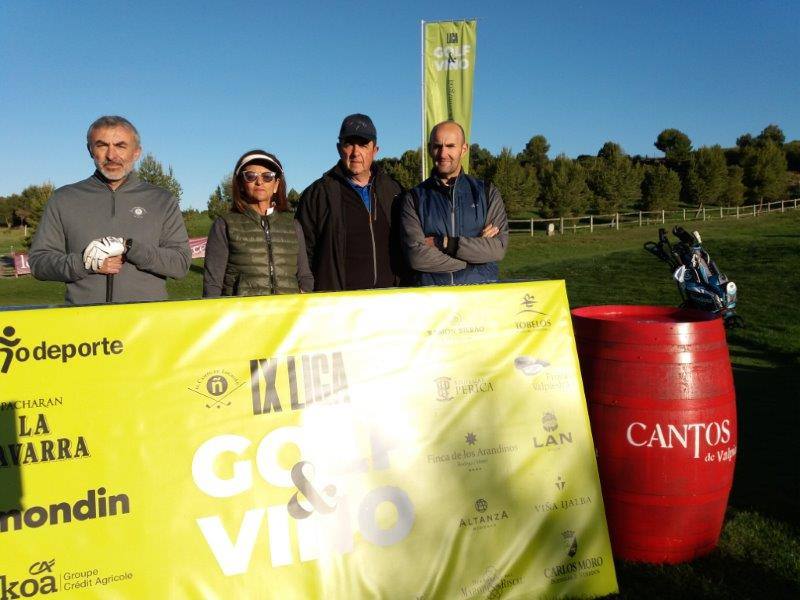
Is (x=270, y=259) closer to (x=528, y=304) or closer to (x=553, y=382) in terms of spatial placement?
(x=528, y=304)

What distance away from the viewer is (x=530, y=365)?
112 inches

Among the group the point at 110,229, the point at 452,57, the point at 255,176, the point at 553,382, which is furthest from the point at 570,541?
the point at 452,57

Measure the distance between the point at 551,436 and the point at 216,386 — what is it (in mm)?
1479

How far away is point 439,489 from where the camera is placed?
8.52ft

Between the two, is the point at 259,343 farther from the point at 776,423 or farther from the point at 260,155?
the point at 776,423

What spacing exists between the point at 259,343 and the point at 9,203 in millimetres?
93036

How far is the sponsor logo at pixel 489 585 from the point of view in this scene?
2566mm

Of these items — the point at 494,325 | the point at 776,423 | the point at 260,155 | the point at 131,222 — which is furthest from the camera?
the point at 776,423

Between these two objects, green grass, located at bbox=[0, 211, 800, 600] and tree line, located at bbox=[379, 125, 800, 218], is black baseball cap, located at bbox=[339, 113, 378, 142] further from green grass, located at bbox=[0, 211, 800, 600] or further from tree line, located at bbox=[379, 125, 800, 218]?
tree line, located at bbox=[379, 125, 800, 218]

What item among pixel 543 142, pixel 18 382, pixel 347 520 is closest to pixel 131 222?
pixel 18 382

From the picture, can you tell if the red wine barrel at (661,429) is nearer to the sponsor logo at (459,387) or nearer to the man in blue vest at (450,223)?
the sponsor logo at (459,387)

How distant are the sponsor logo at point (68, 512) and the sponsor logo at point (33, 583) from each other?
0.14m

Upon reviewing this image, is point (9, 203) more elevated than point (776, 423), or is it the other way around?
point (9, 203)

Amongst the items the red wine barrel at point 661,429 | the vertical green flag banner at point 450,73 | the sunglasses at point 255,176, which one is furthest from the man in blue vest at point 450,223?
the vertical green flag banner at point 450,73
